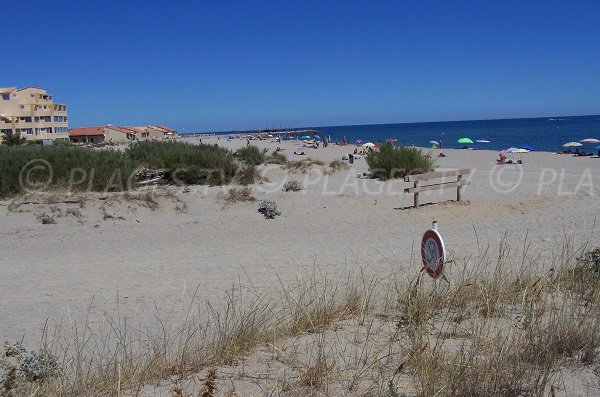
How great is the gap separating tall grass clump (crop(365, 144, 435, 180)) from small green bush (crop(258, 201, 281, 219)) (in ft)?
23.1

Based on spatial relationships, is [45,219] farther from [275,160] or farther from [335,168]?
[275,160]

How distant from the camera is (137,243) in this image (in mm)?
12172

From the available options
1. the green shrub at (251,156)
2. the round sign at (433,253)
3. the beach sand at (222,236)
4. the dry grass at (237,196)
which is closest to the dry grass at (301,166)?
the green shrub at (251,156)

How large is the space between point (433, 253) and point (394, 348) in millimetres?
1338

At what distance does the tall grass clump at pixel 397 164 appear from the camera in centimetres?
2103

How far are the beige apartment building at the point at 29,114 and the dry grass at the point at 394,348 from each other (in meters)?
71.2

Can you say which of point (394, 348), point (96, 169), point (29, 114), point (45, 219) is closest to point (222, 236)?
point (45, 219)

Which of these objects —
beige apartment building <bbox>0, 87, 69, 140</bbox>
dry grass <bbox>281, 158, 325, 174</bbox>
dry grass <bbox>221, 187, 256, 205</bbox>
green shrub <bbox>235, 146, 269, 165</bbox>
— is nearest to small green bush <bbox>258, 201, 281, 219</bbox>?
dry grass <bbox>221, 187, 256, 205</bbox>

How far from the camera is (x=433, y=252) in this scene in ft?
17.3

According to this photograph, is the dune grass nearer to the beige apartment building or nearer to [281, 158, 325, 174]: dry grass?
[281, 158, 325, 174]: dry grass

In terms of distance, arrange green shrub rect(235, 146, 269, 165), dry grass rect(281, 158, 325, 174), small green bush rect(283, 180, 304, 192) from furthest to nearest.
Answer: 1. green shrub rect(235, 146, 269, 165)
2. dry grass rect(281, 158, 325, 174)
3. small green bush rect(283, 180, 304, 192)

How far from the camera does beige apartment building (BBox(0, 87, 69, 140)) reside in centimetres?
6844

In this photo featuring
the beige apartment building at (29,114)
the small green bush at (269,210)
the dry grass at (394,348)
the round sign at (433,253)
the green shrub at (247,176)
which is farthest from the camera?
the beige apartment building at (29,114)

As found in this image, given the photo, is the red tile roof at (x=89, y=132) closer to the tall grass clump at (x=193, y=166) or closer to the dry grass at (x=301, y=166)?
the dry grass at (x=301, y=166)
